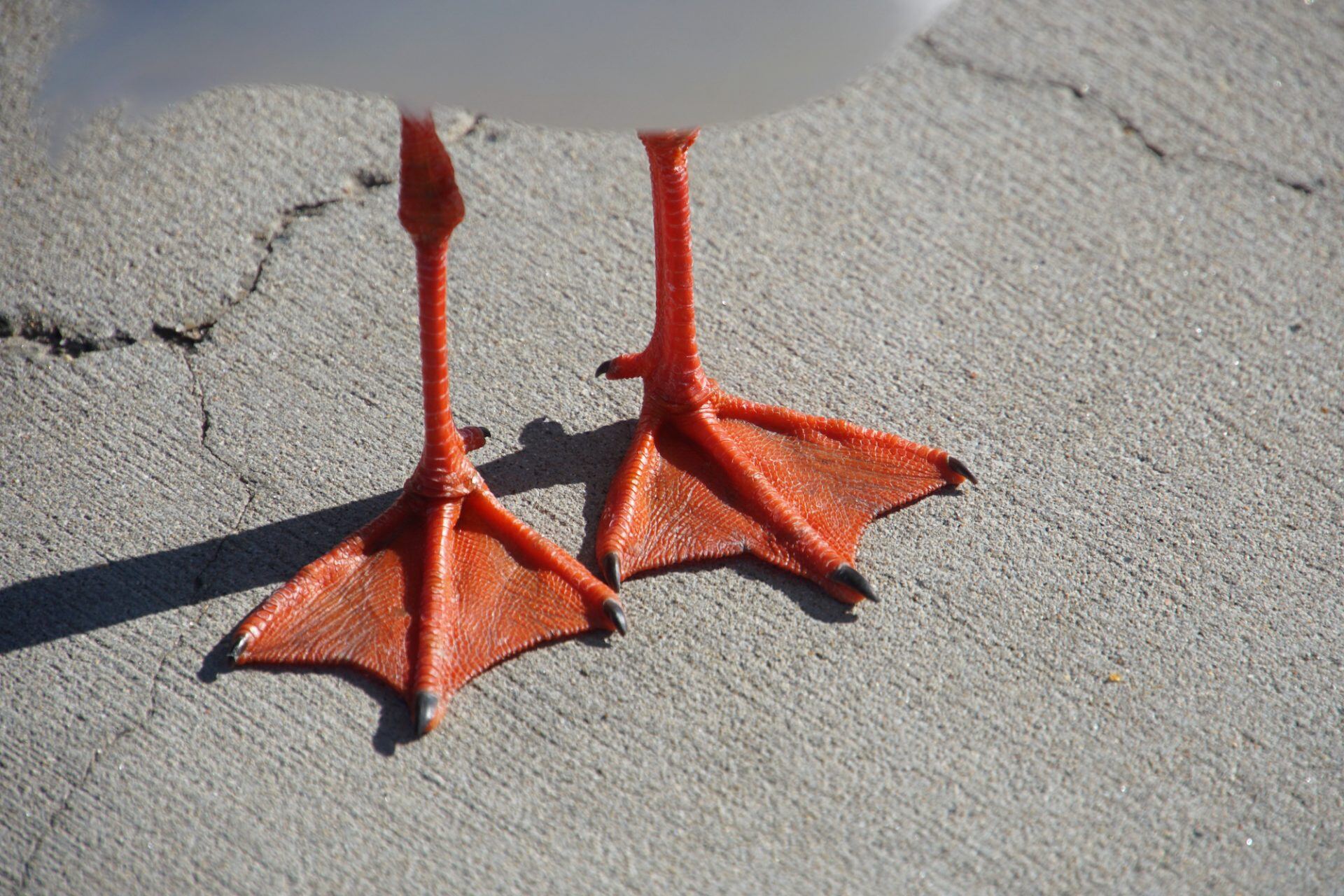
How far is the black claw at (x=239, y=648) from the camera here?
87.1 inches

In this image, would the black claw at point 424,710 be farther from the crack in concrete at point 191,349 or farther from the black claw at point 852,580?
the black claw at point 852,580

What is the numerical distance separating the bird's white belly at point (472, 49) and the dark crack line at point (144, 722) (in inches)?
39.2

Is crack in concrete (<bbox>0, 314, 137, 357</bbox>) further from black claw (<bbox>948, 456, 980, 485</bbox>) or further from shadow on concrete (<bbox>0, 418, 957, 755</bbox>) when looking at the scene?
Answer: black claw (<bbox>948, 456, 980, 485</bbox>)

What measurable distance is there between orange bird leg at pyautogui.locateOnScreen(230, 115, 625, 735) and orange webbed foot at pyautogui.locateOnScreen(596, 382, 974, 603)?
6.0 inches

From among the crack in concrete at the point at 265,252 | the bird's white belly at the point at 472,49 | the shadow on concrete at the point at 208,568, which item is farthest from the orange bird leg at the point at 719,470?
the crack in concrete at the point at 265,252

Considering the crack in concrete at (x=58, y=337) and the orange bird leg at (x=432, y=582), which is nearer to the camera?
the orange bird leg at (x=432, y=582)

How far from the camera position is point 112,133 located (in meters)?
3.40

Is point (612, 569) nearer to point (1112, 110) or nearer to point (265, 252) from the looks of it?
point (265, 252)

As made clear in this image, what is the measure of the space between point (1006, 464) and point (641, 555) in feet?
2.86

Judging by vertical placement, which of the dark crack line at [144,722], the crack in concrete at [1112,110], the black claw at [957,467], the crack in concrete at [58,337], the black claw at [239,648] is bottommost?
the dark crack line at [144,722]

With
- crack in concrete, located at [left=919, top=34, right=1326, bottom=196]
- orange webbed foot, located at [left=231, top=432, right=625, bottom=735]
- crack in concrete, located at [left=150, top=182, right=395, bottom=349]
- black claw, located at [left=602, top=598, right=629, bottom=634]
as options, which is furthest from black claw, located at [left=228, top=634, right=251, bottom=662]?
crack in concrete, located at [left=919, top=34, right=1326, bottom=196]

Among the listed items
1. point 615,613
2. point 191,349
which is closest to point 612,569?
point 615,613

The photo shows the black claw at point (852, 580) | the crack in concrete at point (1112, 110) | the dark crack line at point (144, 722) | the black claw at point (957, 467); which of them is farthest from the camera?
the crack in concrete at point (1112, 110)

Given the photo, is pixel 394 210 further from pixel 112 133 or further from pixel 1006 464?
pixel 1006 464
